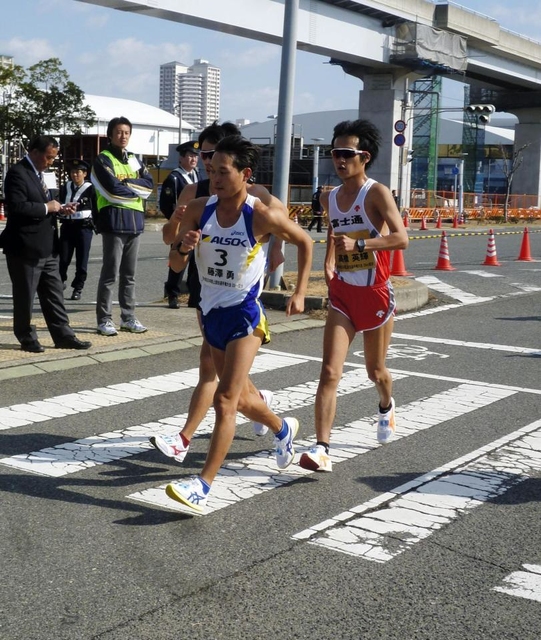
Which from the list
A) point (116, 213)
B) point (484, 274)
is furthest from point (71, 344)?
point (484, 274)

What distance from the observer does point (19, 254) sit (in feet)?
28.3

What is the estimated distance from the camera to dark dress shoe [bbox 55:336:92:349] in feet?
29.3

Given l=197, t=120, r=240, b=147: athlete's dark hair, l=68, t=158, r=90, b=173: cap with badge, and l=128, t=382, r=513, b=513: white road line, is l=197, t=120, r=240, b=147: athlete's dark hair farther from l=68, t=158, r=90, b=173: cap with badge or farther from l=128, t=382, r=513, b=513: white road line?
l=68, t=158, r=90, b=173: cap with badge

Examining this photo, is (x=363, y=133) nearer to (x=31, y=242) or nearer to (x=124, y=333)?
(x=31, y=242)

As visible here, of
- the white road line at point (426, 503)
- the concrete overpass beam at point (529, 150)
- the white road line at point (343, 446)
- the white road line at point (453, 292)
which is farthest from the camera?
the concrete overpass beam at point (529, 150)

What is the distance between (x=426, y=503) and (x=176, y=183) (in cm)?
705

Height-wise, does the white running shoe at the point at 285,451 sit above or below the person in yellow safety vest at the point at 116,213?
below

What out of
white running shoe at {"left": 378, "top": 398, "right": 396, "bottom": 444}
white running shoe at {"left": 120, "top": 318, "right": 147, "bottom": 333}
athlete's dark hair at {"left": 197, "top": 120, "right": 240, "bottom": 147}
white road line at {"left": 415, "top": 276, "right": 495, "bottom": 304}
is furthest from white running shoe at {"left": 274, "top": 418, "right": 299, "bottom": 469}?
white road line at {"left": 415, "top": 276, "right": 495, "bottom": 304}

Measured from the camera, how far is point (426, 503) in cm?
514

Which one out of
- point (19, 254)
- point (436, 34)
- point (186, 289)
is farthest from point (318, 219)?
point (19, 254)

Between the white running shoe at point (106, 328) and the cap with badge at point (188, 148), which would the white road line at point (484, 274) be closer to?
the cap with badge at point (188, 148)

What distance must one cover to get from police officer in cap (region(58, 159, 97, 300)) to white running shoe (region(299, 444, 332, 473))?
7.88m

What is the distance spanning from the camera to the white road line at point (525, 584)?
13.1ft

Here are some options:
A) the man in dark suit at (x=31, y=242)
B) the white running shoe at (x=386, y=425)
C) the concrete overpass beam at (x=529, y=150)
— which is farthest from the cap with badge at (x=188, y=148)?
the concrete overpass beam at (x=529, y=150)
